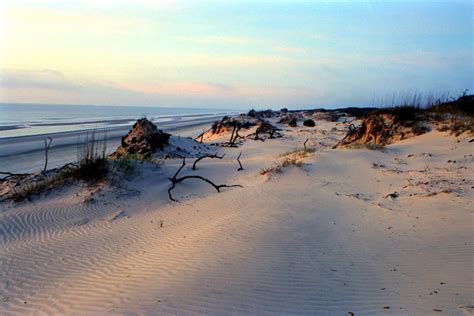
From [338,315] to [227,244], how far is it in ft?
6.32

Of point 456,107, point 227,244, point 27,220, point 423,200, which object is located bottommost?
point 27,220

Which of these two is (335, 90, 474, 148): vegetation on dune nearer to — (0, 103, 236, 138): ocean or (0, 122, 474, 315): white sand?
(0, 122, 474, 315): white sand

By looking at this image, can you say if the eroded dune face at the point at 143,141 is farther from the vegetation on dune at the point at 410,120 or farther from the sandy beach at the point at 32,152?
the vegetation on dune at the point at 410,120

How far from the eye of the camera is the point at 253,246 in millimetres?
4770

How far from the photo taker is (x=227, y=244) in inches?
193

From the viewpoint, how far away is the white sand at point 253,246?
356cm

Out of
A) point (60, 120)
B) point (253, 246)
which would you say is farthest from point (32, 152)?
point (60, 120)

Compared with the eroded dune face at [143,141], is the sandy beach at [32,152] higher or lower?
lower

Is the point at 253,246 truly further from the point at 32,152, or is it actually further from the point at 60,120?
the point at 60,120

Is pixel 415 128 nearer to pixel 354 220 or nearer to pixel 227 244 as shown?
pixel 354 220

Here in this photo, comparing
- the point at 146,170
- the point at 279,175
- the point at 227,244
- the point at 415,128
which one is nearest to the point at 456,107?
the point at 415,128

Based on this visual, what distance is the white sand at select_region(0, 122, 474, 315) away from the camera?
11.7 feet

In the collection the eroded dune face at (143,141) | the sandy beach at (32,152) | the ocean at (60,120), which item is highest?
the eroded dune face at (143,141)

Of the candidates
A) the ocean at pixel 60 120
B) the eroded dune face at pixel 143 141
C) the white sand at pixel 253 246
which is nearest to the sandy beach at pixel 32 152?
the eroded dune face at pixel 143 141
